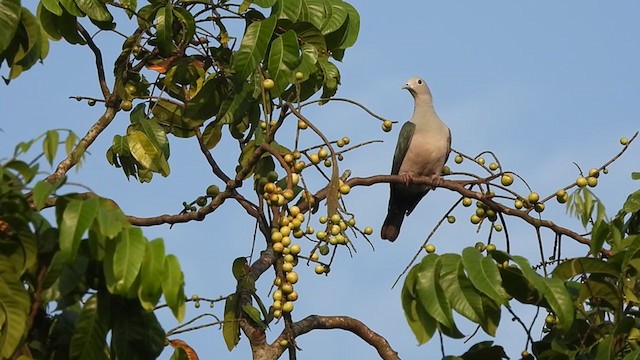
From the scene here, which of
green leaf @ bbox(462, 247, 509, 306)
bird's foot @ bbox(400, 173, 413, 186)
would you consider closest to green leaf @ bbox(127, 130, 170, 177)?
bird's foot @ bbox(400, 173, 413, 186)

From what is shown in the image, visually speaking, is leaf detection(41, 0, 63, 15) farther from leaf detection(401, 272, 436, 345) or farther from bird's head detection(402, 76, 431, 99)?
bird's head detection(402, 76, 431, 99)

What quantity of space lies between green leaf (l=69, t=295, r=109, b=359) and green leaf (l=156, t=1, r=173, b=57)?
1848mm

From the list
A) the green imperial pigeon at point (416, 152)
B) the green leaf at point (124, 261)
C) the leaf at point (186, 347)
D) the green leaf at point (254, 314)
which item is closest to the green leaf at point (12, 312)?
the green leaf at point (124, 261)

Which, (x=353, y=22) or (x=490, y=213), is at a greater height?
(x=353, y=22)

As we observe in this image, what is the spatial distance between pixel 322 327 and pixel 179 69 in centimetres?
125

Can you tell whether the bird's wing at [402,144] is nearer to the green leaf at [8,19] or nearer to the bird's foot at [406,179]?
the bird's foot at [406,179]

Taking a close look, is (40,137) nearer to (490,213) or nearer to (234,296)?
(234,296)

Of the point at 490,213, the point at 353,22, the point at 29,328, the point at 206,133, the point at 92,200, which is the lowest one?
the point at 29,328

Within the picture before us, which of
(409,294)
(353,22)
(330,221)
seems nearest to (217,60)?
(353,22)

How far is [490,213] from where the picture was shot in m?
3.99

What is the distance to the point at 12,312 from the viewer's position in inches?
99.6

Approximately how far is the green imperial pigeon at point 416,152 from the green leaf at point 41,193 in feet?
13.8

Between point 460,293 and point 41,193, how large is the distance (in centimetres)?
112

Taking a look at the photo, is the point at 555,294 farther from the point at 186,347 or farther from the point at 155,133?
the point at 155,133
